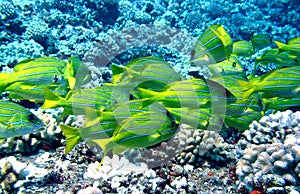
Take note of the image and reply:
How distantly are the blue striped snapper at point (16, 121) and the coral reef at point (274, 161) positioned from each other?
266 cm

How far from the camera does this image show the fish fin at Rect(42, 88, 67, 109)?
3119mm

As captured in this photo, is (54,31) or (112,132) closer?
(112,132)

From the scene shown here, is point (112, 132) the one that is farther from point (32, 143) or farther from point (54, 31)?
point (54, 31)

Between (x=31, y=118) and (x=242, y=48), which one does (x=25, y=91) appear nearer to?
(x=31, y=118)

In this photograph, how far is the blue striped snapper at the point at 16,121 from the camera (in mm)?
3229

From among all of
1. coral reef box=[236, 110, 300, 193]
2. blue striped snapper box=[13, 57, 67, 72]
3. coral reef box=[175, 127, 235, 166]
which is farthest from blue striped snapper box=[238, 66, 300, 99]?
blue striped snapper box=[13, 57, 67, 72]

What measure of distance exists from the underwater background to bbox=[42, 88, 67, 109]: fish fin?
1057 millimetres

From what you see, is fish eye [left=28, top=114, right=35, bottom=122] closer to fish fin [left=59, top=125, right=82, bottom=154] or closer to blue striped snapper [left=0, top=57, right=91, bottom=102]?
blue striped snapper [left=0, top=57, right=91, bottom=102]

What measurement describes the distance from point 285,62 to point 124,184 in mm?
3355

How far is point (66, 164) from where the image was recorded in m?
3.86

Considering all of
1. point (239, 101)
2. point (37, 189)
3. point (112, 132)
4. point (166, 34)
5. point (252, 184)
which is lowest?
point (37, 189)

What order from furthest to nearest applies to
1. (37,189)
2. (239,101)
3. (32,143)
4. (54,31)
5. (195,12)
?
(195,12) < (54,31) < (32,143) < (37,189) < (239,101)

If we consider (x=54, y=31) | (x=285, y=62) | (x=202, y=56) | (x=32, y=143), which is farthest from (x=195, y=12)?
(x=32, y=143)

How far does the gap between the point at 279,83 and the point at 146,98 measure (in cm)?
160
